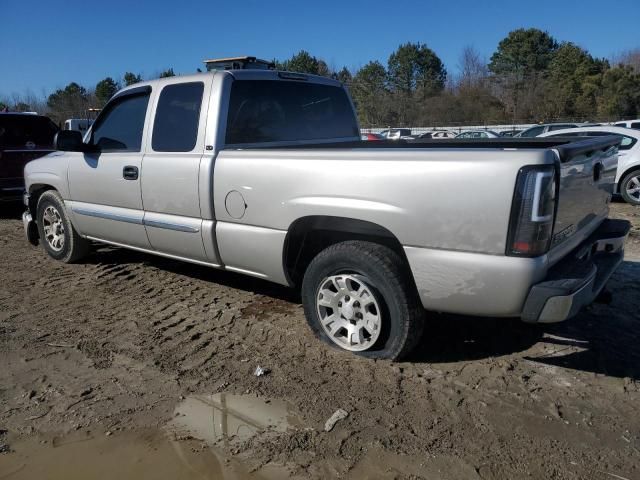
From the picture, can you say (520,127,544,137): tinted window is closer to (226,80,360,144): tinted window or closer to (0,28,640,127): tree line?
(226,80,360,144): tinted window

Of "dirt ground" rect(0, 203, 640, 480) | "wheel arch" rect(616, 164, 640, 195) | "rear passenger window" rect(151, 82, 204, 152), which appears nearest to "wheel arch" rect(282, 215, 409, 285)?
"dirt ground" rect(0, 203, 640, 480)

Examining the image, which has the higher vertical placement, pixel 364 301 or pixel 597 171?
pixel 597 171

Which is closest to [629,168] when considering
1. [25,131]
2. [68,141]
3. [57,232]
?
[68,141]

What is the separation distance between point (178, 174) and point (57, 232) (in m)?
2.69

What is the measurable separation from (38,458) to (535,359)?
10.0 ft

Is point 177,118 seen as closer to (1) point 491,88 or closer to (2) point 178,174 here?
(2) point 178,174

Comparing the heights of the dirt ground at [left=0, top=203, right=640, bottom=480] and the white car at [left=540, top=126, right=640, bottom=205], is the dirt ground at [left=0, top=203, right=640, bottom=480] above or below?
below

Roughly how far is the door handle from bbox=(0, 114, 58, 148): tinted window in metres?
5.88

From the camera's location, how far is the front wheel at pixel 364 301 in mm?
3336

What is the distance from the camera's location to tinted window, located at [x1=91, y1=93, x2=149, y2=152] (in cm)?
→ 490

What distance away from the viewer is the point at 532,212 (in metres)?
2.78

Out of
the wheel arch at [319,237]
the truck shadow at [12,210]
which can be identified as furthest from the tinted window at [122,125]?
the truck shadow at [12,210]

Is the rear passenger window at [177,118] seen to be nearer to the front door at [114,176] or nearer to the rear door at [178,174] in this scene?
the rear door at [178,174]

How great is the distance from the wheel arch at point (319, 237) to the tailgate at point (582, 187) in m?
0.95
